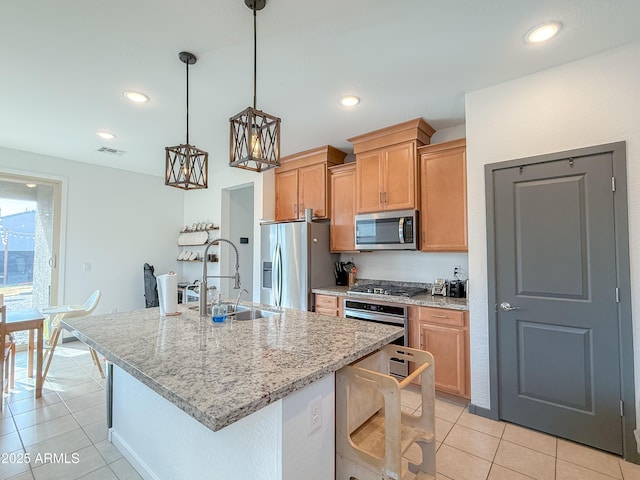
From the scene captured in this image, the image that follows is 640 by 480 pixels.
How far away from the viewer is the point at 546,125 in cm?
221

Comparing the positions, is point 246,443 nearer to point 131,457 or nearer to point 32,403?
point 131,457

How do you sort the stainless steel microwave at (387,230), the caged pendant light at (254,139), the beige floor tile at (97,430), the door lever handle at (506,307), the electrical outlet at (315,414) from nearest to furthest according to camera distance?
the electrical outlet at (315,414) → the caged pendant light at (254,139) → the beige floor tile at (97,430) → the door lever handle at (506,307) → the stainless steel microwave at (387,230)

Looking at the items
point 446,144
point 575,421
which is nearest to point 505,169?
point 446,144

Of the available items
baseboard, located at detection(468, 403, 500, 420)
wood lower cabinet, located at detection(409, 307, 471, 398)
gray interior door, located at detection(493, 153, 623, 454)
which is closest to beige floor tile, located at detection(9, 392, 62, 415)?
wood lower cabinet, located at detection(409, 307, 471, 398)

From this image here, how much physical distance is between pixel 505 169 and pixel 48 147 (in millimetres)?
5157

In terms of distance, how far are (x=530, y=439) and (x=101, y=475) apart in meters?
2.77

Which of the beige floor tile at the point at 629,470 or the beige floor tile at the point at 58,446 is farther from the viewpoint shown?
the beige floor tile at the point at 58,446

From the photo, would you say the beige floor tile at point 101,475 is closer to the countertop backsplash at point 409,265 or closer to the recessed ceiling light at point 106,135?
the countertop backsplash at point 409,265

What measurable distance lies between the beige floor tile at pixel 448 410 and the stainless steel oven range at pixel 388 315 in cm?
38

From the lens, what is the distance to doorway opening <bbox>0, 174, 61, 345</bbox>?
3.90 meters

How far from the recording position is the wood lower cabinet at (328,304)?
3345 mm

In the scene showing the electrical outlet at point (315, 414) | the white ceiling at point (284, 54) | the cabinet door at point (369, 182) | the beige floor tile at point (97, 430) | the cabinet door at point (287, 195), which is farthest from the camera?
the cabinet door at point (287, 195)

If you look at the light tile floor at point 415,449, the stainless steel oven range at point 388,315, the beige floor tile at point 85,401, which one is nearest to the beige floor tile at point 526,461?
the light tile floor at point 415,449

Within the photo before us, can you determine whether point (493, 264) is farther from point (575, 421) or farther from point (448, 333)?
point (575, 421)
